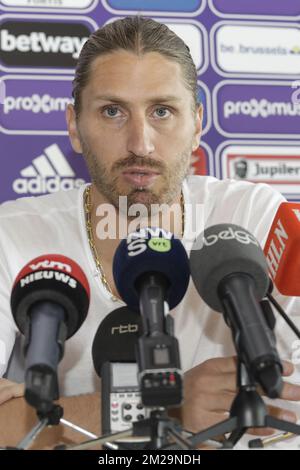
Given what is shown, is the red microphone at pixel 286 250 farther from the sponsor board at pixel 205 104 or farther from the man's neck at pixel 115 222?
the sponsor board at pixel 205 104

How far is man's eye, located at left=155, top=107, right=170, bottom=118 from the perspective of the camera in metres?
1.79

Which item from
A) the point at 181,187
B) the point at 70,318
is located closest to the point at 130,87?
the point at 181,187

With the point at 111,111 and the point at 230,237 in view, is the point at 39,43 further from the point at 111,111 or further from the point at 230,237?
the point at 230,237

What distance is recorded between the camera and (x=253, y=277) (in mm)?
944

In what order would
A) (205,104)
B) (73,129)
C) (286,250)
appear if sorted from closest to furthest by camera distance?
(286,250) → (73,129) → (205,104)

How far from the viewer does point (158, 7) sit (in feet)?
8.57

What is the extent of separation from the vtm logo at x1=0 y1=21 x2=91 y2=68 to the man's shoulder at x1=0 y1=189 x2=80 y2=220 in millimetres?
654

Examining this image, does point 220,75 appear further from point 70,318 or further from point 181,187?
point 70,318

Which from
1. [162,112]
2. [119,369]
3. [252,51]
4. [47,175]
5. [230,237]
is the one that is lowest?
[119,369]

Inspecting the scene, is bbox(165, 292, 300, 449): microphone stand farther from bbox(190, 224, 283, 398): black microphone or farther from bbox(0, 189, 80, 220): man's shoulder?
bbox(0, 189, 80, 220): man's shoulder

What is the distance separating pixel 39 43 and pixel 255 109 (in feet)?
2.70

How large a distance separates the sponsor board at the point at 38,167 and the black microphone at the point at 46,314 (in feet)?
4.94

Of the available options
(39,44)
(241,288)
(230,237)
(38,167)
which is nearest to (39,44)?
(39,44)

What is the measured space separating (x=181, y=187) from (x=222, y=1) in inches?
39.3
